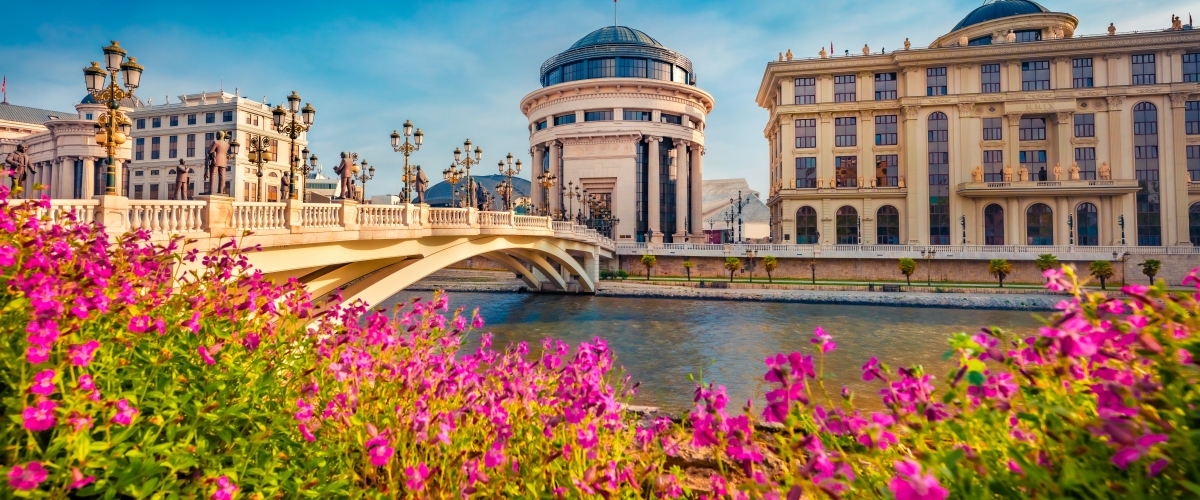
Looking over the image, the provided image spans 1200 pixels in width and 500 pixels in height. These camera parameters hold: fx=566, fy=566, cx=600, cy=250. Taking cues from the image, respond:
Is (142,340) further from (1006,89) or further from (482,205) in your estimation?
(1006,89)

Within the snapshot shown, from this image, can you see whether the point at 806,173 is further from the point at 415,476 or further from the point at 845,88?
the point at 415,476

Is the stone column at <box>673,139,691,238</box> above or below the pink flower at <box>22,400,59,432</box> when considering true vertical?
above

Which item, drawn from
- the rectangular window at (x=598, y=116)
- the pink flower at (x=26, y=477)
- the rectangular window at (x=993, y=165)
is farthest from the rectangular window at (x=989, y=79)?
the pink flower at (x=26, y=477)

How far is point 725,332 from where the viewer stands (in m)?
26.3

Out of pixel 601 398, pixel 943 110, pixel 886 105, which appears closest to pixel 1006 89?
pixel 943 110

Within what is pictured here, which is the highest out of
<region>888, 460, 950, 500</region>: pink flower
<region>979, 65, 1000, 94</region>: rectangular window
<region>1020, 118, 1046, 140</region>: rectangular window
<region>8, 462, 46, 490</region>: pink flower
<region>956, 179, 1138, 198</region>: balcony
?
<region>979, 65, 1000, 94</region>: rectangular window

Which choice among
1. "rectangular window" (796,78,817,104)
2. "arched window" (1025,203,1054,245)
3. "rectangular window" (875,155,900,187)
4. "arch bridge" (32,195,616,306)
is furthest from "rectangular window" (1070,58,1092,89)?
"arch bridge" (32,195,616,306)

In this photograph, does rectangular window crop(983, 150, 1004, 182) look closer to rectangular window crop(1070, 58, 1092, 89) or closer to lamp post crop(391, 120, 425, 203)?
rectangular window crop(1070, 58, 1092, 89)

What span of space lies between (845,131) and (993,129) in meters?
12.6

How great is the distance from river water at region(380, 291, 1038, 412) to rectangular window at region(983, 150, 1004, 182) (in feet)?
80.7

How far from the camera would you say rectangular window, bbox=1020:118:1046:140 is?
51.3 meters

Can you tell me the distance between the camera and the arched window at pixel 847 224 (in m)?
52.9

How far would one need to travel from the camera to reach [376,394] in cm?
485

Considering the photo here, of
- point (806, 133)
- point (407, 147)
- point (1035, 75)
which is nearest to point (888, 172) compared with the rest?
point (806, 133)
